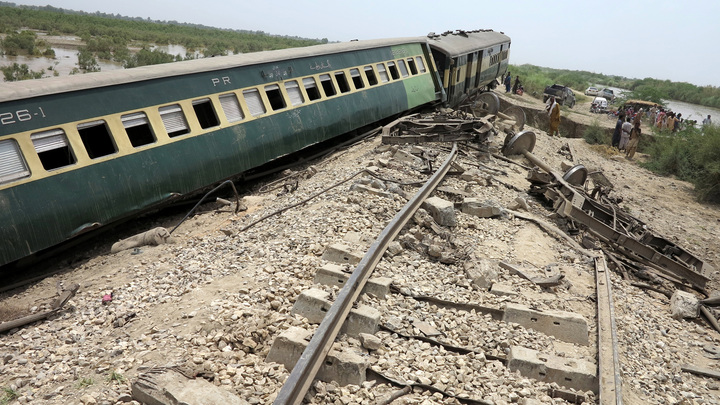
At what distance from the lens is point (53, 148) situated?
302 inches

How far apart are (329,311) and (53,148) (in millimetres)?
5541

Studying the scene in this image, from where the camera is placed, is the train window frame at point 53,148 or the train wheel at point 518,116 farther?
the train wheel at point 518,116

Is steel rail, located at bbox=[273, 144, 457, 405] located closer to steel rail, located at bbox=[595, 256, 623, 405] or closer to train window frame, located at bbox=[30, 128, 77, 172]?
steel rail, located at bbox=[595, 256, 623, 405]

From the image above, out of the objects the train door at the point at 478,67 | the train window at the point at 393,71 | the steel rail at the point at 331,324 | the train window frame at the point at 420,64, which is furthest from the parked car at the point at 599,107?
the steel rail at the point at 331,324

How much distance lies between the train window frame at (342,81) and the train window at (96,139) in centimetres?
713

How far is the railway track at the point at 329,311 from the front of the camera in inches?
169

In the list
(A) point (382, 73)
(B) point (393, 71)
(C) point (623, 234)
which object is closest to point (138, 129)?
(C) point (623, 234)

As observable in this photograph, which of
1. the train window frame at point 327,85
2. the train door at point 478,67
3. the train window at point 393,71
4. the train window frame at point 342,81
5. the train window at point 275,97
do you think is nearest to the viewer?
the train window at point 275,97

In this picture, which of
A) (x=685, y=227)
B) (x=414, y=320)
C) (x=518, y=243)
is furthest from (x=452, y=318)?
(x=685, y=227)

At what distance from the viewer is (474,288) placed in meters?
6.15

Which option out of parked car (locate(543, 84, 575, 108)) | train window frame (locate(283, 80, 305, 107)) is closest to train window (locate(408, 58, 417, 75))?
train window frame (locate(283, 80, 305, 107))

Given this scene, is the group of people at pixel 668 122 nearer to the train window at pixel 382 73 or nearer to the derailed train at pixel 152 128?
the train window at pixel 382 73

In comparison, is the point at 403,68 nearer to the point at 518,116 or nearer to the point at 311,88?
the point at 311,88

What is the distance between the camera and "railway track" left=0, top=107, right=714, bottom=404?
430 cm
